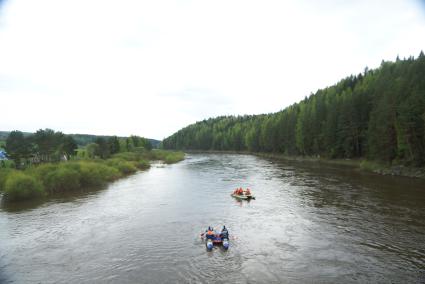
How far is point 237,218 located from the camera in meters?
32.3

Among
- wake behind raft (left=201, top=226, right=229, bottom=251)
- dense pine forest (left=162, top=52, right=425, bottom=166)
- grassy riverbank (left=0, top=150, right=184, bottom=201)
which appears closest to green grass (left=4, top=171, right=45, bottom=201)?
grassy riverbank (left=0, top=150, right=184, bottom=201)

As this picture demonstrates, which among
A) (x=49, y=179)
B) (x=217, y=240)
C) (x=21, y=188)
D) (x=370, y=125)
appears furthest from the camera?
(x=370, y=125)

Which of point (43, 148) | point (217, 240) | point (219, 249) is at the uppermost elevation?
point (43, 148)

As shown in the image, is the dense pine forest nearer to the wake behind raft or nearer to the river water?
the river water

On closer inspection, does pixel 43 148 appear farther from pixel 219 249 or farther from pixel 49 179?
pixel 219 249

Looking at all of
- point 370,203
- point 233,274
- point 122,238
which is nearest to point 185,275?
point 233,274

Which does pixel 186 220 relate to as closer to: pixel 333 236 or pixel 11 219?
pixel 333 236

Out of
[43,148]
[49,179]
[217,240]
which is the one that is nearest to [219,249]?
[217,240]

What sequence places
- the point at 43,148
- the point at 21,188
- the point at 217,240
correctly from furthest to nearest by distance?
the point at 43,148, the point at 21,188, the point at 217,240

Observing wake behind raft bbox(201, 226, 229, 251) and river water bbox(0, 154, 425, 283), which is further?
wake behind raft bbox(201, 226, 229, 251)

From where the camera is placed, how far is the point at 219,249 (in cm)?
2330

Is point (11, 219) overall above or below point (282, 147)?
below

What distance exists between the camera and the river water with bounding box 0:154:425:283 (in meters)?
19.1

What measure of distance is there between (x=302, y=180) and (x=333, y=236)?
3244 centimetres
